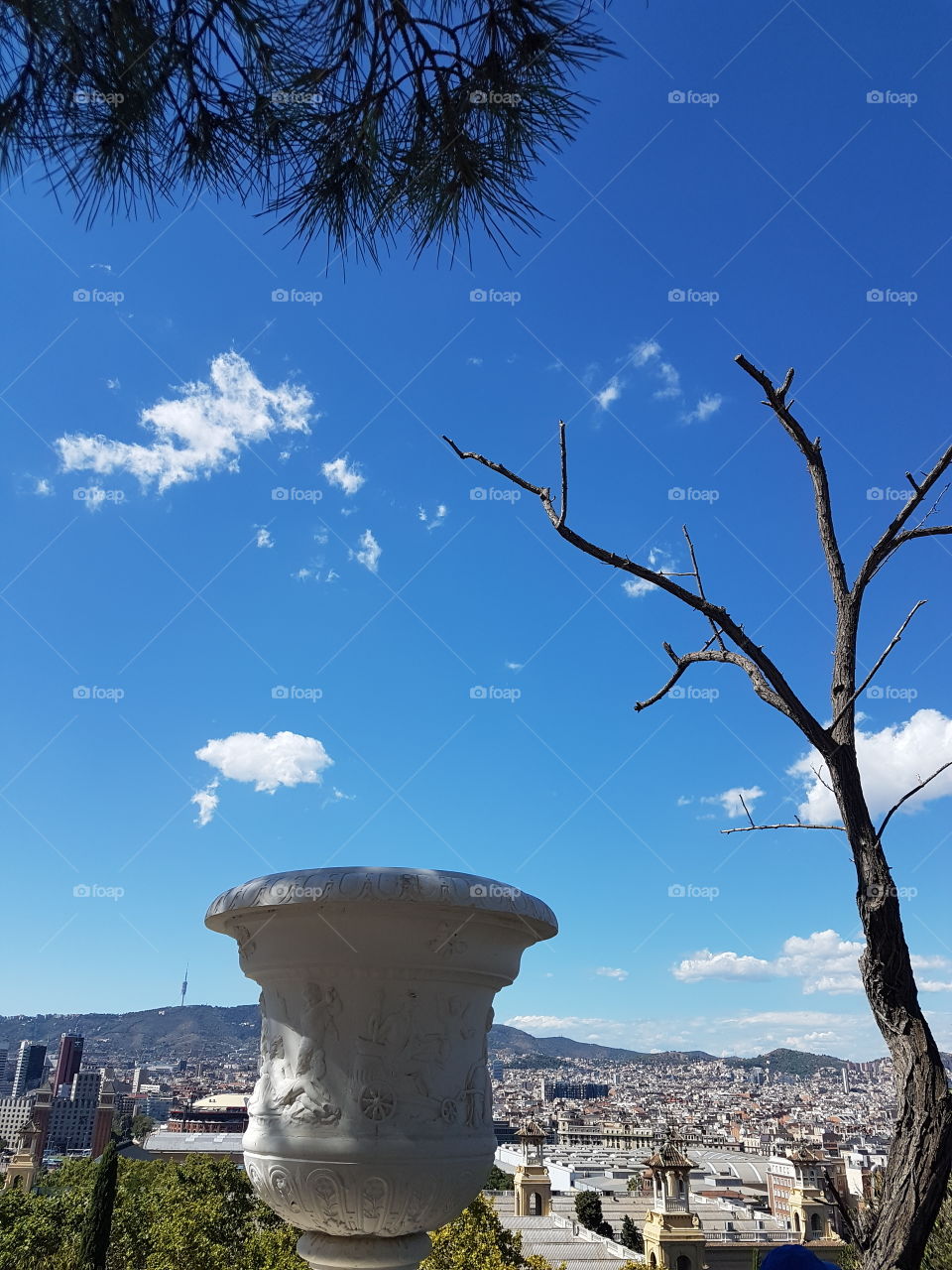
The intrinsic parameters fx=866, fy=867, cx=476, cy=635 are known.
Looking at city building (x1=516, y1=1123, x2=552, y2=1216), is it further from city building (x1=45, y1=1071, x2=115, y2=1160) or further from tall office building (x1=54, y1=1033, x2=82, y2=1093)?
tall office building (x1=54, y1=1033, x2=82, y2=1093)

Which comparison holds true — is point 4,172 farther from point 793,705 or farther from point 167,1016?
point 167,1016

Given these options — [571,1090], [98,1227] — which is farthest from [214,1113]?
[98,1227]

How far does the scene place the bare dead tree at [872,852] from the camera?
1.90m

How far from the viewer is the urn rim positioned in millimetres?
2029

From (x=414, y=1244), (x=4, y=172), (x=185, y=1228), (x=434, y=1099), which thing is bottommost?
(x=185, y=1228)

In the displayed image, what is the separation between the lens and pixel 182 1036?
4414 inches

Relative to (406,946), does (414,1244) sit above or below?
below

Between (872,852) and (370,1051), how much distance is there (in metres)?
1.33

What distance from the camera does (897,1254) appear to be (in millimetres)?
1870

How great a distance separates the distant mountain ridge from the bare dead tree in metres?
102

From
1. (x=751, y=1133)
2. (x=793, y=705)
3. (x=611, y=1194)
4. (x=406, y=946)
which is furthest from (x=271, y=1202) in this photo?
(x=751, y=1133)

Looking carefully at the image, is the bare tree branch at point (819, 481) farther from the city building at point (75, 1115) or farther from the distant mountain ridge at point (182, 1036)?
the distant mountain ridge at point (182, 1036)

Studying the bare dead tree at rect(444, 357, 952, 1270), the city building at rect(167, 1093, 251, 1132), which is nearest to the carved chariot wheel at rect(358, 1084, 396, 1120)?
the bare dead tree at rect(444, 357, 952, 1270)

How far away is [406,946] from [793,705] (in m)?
1.19
